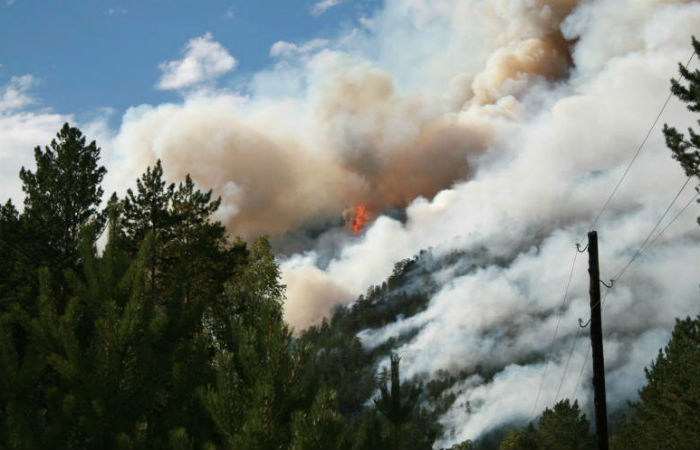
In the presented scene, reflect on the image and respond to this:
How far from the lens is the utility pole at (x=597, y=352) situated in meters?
17.1

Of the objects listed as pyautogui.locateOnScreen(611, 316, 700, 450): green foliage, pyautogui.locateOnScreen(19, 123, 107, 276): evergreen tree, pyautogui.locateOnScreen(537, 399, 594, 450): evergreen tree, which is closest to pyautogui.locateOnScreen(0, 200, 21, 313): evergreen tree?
pyautogui.locateOnScreen(19, 123, 107, 276): evergreen tree

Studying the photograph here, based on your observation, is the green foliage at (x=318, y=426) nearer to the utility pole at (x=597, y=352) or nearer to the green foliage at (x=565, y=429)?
the utility pole at (x=597, y=352)

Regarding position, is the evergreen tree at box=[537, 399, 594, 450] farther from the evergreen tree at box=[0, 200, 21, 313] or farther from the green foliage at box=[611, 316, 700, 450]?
the evergreen tree at box=[0, 200, 21, 313]

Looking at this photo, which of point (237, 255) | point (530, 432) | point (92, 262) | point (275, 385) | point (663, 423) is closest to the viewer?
point (275, 385)

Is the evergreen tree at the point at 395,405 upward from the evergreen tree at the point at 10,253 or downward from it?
downward

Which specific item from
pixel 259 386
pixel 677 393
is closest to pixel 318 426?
pixel 259 386

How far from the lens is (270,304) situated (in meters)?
6.58

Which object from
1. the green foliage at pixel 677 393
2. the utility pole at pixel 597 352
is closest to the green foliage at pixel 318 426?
the utility pole at pixel 597 352

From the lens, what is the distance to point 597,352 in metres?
17.7

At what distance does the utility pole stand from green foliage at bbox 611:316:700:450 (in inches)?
1115

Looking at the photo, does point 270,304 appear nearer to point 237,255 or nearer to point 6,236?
point 6,236

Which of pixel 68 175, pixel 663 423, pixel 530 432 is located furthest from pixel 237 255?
pixel 530 432

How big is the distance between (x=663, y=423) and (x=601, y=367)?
120ft

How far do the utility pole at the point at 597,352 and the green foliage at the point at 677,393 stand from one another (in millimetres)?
28329
